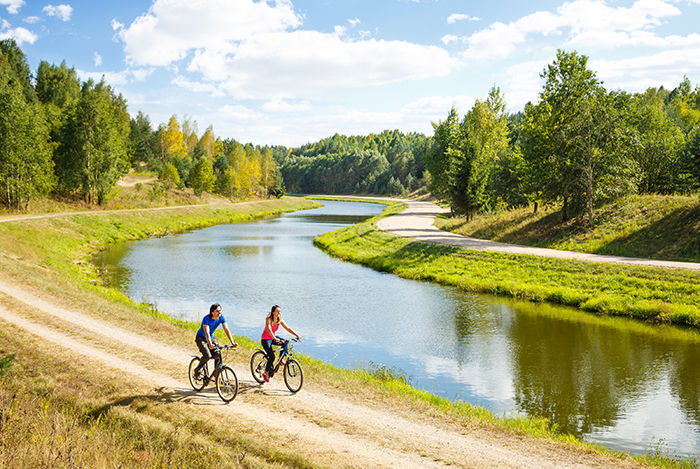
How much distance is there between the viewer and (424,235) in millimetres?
43625

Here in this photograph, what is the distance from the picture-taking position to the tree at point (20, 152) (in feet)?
151

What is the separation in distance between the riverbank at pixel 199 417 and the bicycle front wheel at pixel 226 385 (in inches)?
9.3

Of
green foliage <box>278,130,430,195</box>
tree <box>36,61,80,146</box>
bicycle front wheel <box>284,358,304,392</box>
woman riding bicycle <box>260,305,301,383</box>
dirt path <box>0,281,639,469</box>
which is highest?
tree <box>36,61,80,146</box>

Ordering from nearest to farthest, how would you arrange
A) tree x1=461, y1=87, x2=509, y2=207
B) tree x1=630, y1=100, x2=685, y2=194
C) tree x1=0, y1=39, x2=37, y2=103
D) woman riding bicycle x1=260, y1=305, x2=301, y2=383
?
1. woman riding bicycle x1=260, y1=305, x2=301, y2=383
2. tree x1=630, y1=100, x2=685, y2=194
3. tree x1=461, y1=87, x2=509, y2=207
4. tree x1=0, y1=39, x2=37, y2=103

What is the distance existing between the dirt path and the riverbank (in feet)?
0.08

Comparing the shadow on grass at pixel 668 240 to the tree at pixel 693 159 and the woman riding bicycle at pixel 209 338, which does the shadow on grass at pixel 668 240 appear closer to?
the tree at pixel 693 159

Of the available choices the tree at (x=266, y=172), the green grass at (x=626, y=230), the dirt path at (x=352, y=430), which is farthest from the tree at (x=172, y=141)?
the dirt path at (x=352, y=430)

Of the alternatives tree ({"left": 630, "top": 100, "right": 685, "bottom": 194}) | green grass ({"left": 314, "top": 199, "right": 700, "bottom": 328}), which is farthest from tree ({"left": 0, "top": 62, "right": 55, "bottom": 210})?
tree ({"left": 630, "top": 100, "right": 685, "bottom": 194})

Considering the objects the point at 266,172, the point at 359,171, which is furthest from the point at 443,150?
the point at 359,171

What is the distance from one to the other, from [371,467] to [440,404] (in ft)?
13.9

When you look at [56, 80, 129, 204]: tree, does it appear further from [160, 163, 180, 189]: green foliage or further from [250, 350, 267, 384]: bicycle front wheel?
[250, 350, 267, 384]: bicycle front wheel

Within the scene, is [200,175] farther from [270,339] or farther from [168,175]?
[270,339]

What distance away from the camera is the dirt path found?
8562 mm

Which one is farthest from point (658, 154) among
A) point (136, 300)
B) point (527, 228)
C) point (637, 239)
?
point (136, 300)
